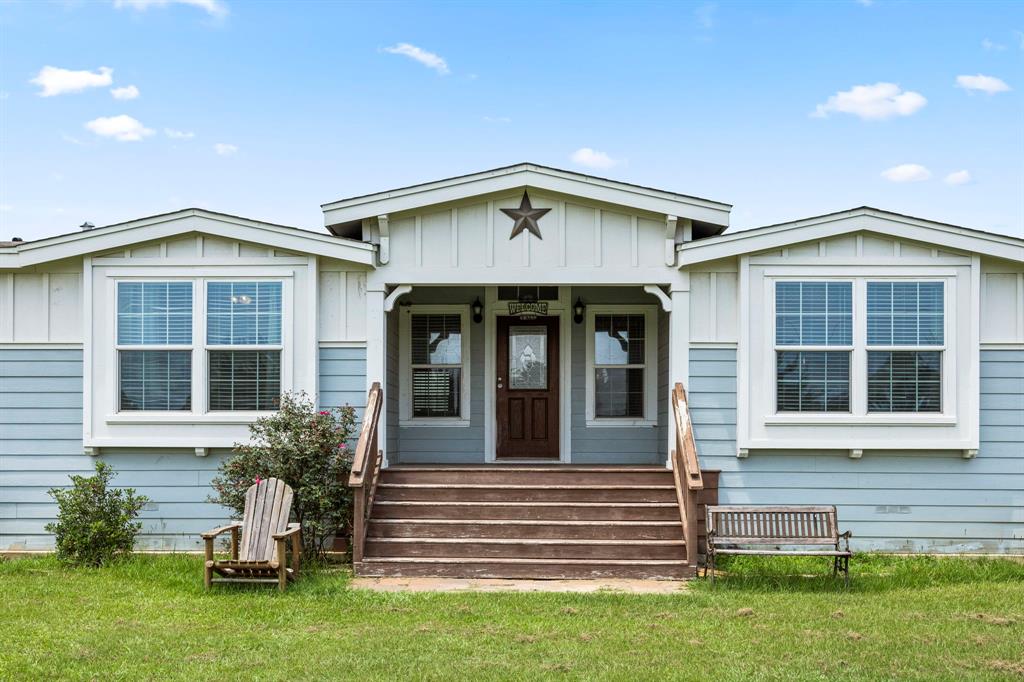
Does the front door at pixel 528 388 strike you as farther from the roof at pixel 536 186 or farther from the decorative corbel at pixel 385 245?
the roof at pixel 536 186

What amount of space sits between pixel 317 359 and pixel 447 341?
2.19 metres

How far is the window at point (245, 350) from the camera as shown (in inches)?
374

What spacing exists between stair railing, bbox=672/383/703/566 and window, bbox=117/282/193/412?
473 cm

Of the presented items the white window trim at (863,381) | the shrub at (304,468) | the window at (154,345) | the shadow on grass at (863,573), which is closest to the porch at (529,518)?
the shrub at (304,468)

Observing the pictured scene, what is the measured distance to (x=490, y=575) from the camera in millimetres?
8336

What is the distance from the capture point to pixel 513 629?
249 inches

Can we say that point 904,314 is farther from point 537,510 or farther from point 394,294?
point 394,294

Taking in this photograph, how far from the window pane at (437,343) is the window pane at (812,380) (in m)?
3.77

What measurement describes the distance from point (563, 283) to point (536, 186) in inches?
38.5

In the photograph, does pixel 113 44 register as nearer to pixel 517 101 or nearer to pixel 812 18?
pixel 517 101

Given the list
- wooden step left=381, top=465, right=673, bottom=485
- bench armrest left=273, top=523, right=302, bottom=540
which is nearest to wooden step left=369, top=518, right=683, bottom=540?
wooden step left=381, top=465, right=673, bottom=485

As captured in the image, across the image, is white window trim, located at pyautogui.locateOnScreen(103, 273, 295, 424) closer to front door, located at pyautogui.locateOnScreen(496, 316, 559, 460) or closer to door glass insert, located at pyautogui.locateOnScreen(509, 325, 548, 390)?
front door, located at pyautogui.locateOnScreen(496, 316, 559, 460)

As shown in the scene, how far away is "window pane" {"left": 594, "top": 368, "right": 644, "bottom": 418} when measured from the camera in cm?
1124

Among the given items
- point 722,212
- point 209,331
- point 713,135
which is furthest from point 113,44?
point 722,212
